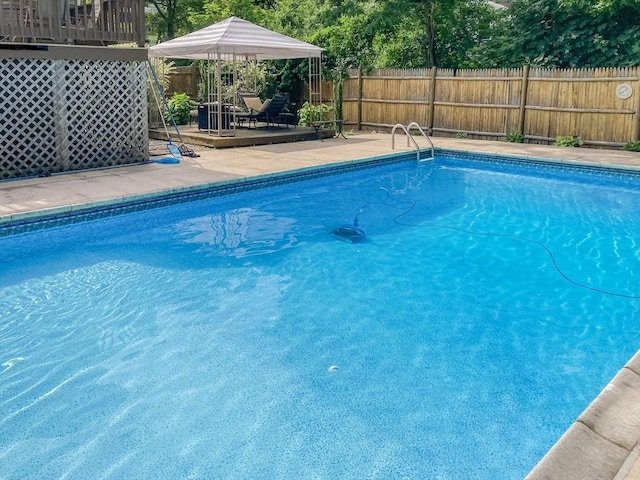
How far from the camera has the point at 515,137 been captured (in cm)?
1298

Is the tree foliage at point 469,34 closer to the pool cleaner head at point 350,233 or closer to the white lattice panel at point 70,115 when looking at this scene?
the white lattice panel at point 70,115

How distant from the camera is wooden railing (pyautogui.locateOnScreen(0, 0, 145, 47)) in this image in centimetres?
818

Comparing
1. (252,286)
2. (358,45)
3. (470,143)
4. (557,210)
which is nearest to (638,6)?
(470,143)

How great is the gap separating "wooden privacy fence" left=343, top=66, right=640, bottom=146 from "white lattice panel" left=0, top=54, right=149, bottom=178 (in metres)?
7.26

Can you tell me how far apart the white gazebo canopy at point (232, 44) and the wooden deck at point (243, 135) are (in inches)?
64.0

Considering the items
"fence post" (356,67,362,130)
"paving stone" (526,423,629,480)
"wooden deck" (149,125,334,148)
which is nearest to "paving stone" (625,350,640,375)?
"paving stone" (526,423,629,480)

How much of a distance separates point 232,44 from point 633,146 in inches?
309

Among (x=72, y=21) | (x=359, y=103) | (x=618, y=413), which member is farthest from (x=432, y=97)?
(x=618, y=413)

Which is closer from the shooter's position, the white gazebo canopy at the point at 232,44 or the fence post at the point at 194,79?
the white gazebo canopy at the point at 232,44

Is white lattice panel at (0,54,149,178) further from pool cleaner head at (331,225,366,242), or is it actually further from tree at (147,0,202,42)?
tree at (147,0,202,42)

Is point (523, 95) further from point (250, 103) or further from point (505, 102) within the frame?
point (250, 103)

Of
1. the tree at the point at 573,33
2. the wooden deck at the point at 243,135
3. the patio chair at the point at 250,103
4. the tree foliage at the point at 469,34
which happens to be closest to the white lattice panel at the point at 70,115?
the wooden deck at the point at 243,135

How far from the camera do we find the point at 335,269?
18.3 ft

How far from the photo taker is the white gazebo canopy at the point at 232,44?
11.3 metres
